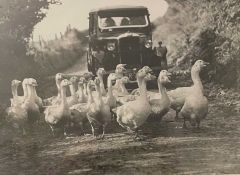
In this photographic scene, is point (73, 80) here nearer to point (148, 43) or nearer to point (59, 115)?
point (59, 115)

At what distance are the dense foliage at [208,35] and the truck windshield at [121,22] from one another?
0.35 meters

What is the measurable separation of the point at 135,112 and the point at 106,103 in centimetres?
44

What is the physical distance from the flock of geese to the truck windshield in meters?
0.78

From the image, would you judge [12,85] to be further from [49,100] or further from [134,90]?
[134,90]

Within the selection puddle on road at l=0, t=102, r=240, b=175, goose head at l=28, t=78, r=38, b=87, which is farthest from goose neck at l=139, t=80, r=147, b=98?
goose head at l=28, t=78, r=38, b=87

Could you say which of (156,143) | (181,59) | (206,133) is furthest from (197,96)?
(181,59)

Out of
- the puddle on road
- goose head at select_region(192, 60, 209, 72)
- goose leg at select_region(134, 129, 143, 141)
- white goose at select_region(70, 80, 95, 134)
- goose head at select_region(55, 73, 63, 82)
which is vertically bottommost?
the puddle on road

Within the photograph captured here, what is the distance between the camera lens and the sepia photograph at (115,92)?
3.53 metres

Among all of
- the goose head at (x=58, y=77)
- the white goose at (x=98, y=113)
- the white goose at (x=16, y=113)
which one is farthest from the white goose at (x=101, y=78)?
the white goose at (x=16, y=113)

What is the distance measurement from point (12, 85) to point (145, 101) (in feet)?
3.85

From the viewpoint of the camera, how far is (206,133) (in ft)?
12.5

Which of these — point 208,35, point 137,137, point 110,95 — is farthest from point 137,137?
point 208,35

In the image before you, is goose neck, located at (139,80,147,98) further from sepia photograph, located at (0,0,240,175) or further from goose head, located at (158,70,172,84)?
goose head, located at (158,70,172,84)

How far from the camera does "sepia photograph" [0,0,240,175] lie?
139 inches
